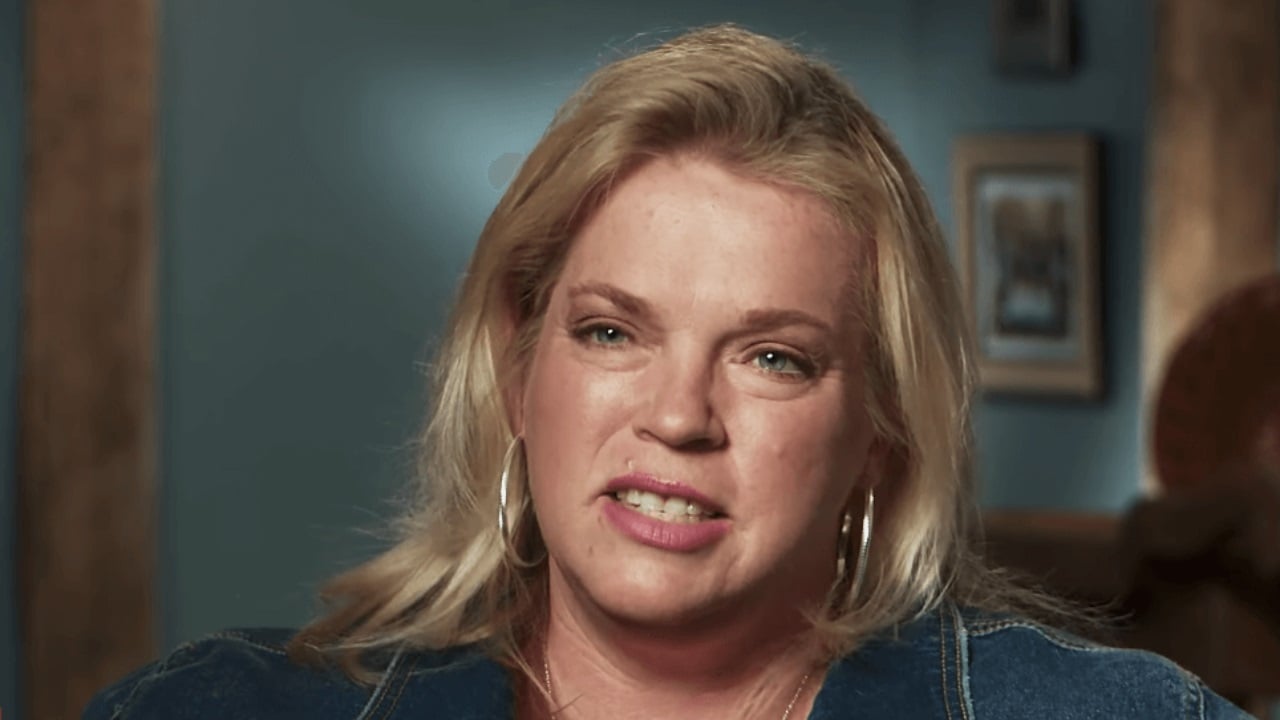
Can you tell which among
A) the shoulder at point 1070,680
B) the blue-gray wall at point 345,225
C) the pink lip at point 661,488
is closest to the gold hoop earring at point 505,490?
the pink lip at point 661,488

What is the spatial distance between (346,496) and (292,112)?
2.67 ft

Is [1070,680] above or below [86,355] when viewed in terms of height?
below

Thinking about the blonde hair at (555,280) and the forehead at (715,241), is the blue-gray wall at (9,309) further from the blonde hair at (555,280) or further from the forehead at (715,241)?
the forehead at (715,241)

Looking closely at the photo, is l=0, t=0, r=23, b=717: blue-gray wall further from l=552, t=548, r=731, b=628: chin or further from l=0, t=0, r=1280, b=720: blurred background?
l=552, t=548, r=731, b=628: chin

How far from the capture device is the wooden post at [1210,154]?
14.1 ft

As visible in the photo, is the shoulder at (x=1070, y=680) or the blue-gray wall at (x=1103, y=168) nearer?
the shoulder at (x=1070, y=680)

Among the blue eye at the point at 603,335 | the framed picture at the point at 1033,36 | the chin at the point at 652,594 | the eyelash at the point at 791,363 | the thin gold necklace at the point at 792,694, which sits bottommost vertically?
the thin gold necklace at the point at 792,694

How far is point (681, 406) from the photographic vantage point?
5.01 feet

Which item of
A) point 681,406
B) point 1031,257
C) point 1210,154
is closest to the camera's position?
point 681,406

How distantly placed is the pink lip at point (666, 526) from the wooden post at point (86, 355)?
10.2 ft

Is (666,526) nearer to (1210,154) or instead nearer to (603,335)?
(603,335)

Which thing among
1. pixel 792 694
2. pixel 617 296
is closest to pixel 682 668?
pixel 792 694

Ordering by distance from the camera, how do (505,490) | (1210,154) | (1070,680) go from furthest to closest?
(1210,154)
(505,490)
(1070,680)

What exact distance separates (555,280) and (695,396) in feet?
0.67
